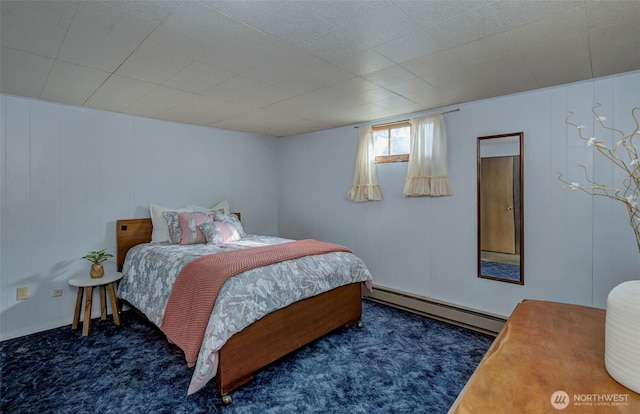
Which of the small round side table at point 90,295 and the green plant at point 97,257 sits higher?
the green plant at point 97,257

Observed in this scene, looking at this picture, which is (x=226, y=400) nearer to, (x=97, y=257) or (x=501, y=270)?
(x=97, y=257)

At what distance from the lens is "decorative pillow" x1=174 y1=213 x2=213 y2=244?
3475mm

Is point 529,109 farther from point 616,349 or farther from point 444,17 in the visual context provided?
point 616,349

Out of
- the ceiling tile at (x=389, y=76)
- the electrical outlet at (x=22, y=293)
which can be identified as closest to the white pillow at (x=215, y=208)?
the electrical outlet at (x=22, y=293)

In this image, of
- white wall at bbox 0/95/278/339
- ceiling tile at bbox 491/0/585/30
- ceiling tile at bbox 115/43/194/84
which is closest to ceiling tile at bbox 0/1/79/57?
ceiling tile at bbox 115/43/194/84

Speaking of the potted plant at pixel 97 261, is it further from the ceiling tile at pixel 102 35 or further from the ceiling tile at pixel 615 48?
the ceiling tile at pixel 615 48

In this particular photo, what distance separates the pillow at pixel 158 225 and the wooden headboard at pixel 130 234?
9 cm

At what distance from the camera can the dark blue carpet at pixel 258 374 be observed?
2.03m

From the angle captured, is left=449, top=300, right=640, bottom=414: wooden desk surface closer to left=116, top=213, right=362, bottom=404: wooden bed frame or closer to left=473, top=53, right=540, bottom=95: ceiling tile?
left=116, top=213, right=362, bottom=404: wooden bed frame

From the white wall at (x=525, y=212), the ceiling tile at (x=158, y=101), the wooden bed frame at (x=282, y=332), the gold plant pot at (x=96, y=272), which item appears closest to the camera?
the wooden bed frame at (x=282, y=332)

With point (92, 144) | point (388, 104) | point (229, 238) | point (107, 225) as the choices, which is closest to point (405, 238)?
point (388, 104)

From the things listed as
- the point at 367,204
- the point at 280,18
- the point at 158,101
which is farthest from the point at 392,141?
the point at 158,101

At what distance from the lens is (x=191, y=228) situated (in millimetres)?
3514

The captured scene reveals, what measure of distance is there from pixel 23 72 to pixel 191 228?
1.87 metres
